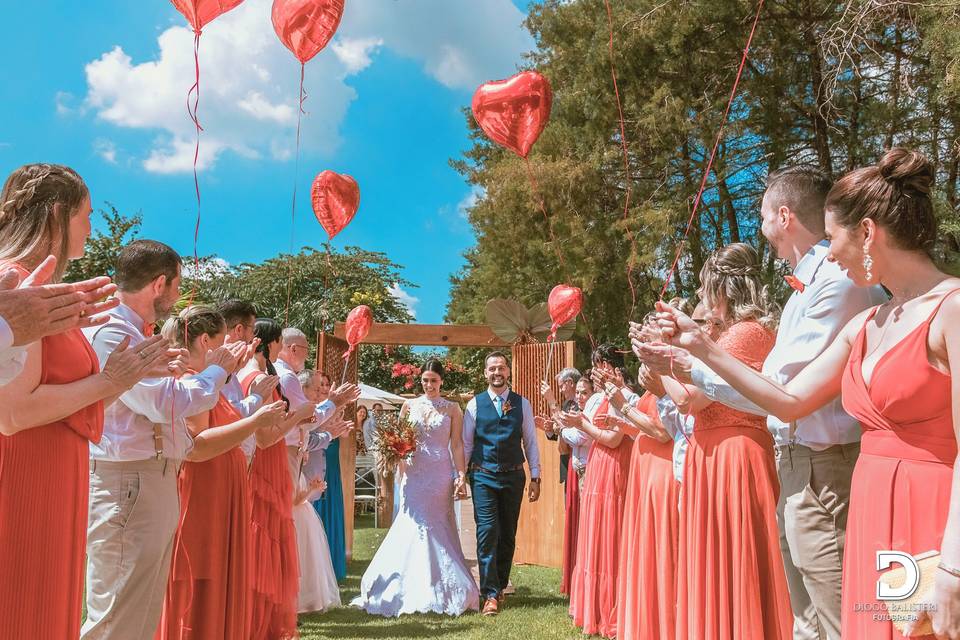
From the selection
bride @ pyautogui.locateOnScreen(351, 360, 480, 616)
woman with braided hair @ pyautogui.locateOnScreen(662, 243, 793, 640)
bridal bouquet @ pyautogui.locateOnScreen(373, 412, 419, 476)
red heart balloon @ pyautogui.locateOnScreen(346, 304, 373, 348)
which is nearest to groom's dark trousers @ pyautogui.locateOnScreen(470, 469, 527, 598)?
bride @ pyautogui.locateOnScreen(351, 360, 480, 616)

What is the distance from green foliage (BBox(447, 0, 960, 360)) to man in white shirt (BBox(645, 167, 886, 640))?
8950 millimetres

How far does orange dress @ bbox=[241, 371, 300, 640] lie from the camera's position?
530cm

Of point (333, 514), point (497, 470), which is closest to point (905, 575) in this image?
point (497, 470)

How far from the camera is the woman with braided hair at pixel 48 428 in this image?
2.26 meters

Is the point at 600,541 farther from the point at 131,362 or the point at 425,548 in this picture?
the point at 131,362

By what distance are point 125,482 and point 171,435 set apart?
0.81 ft

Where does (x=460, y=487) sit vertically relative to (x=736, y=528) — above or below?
above

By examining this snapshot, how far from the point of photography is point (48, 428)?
2383mm

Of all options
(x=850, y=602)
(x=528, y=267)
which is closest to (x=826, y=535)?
(x=850, y=602)

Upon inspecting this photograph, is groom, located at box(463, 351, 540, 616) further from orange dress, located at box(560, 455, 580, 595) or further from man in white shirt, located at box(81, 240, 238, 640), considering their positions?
man in white shirt, located at box(81, 240, 238, 640)

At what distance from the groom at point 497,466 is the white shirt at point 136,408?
4.32 meters

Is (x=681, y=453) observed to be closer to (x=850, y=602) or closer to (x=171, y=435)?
(x=850, y=602)

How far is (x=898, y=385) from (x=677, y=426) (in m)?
1.96

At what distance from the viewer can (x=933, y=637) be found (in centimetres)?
196
